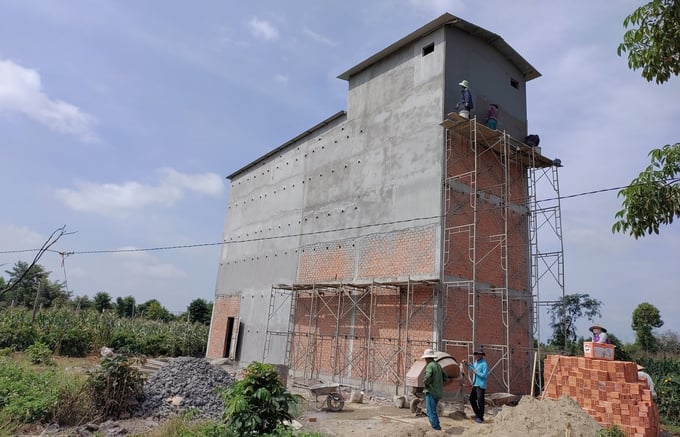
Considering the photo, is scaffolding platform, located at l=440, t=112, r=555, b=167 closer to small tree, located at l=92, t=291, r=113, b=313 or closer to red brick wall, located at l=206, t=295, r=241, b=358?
red brick wall, located at l=206, t=295, r=241, b=358

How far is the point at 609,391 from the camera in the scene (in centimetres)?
878

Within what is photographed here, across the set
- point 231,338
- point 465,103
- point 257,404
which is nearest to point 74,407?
point 257,404

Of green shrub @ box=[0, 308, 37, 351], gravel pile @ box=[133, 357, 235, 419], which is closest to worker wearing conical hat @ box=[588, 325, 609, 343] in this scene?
gravel pile @ box=[133, 357, 235, 419]

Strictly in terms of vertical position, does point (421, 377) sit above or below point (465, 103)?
below

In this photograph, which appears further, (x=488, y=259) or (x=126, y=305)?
(x=126, y=305)

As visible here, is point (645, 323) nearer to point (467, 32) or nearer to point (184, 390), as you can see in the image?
point (467, 32)

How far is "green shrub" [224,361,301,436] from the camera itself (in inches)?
251

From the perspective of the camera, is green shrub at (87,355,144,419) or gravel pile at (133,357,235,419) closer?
green shrub at (87,355,144,419)

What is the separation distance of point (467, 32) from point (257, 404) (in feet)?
43.9

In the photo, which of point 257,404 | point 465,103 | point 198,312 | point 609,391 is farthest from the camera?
point 198,312

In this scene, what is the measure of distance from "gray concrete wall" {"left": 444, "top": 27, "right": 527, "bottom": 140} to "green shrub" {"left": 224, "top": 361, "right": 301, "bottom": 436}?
1015 cm

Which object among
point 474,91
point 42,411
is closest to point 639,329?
point 474,91

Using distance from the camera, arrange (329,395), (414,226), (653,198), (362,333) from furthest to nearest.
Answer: (362,333) → (414,226) → (329,395) → (653,198)

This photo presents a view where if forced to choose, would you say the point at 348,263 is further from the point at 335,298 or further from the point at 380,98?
the point at 380,98
